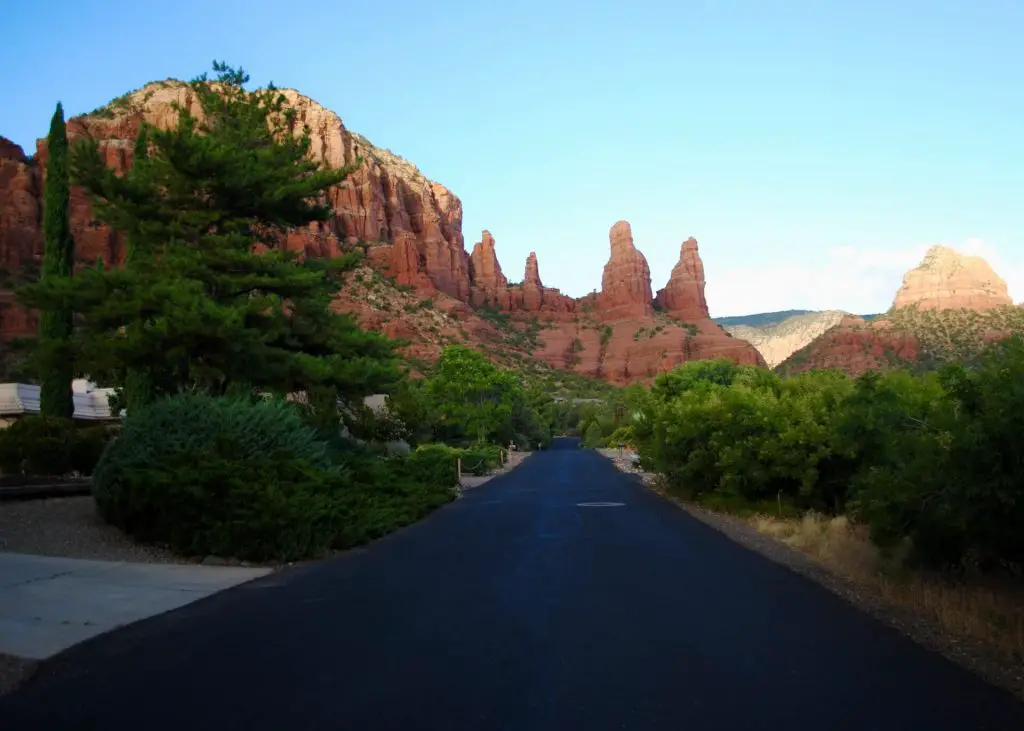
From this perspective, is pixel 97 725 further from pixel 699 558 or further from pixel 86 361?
pixel 86 361

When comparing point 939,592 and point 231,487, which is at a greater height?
point 231,487

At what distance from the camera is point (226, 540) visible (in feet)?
49.6

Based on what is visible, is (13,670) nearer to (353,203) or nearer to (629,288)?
(353,203)

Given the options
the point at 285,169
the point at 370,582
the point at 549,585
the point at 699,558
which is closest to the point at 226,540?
the point at 370,582

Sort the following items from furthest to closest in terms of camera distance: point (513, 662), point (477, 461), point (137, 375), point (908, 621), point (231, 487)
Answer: point (477, 461), point (137, 375), point (231, 487), point (908, 621), point (513, 662)

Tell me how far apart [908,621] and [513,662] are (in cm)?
474

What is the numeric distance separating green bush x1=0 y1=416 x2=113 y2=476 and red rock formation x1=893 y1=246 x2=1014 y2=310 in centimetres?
8193

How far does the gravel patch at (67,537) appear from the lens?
15.0 metres

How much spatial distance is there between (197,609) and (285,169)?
1753 cm

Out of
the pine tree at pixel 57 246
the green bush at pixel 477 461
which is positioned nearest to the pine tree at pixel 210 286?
the pine tree at pixel 57 246

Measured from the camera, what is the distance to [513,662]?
793 centimetres

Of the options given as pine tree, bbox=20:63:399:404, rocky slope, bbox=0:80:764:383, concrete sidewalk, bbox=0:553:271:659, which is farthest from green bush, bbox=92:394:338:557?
rocky slope, bbox=0:80:764:383

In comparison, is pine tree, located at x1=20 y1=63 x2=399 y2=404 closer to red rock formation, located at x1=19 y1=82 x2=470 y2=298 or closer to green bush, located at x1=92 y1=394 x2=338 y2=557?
green bush, located at x1=92 y1=394 x2=338 y2=557

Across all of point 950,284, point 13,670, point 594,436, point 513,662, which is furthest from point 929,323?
point 13,670
